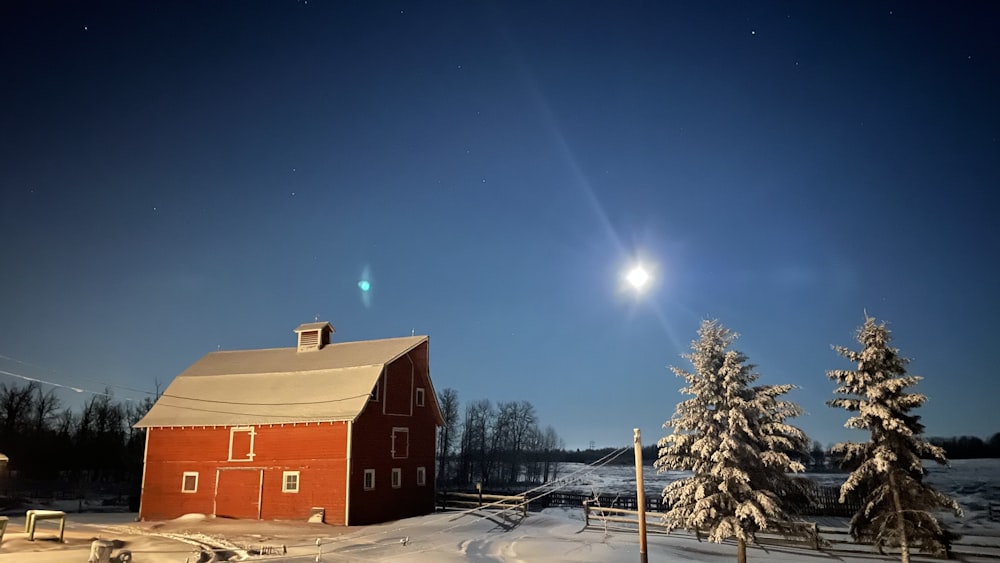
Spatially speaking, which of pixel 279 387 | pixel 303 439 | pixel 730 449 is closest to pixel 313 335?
pixel 279 387

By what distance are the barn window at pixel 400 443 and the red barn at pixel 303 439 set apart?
60mm

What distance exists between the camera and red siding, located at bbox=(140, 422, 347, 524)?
32219mm

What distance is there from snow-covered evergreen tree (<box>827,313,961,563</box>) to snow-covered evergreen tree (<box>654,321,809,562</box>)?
5.47ft

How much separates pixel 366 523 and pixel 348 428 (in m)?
4.99

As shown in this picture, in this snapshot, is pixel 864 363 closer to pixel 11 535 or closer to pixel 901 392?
pixel 901 392

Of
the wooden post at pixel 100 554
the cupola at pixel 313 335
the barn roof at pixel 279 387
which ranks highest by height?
the cupola at pixel 313 335

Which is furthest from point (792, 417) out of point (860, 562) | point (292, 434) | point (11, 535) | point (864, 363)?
point (11, 535)

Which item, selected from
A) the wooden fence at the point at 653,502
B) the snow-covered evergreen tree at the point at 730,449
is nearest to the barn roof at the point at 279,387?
the wooden fence at the point at 653,502

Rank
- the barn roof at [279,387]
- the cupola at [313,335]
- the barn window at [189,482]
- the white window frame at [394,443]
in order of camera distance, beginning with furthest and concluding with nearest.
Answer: the cupola at [313,335] < the white window frame at [394,443] < the barn window at [189,482] < the barn roof at [279,387]

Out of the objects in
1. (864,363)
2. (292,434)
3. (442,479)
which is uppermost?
(864,363)

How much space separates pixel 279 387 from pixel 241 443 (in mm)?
3951

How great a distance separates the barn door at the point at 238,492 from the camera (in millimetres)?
33562

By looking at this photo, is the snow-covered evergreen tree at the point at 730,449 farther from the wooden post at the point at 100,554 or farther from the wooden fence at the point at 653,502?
the wooden post at the point at 100,554

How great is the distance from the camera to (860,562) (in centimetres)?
2155
